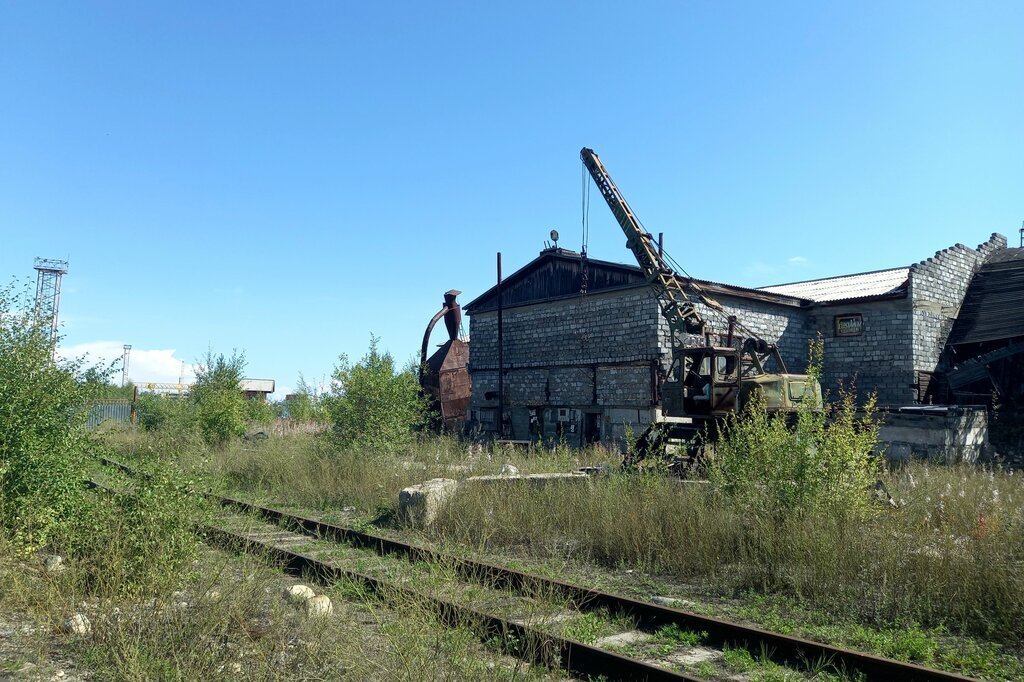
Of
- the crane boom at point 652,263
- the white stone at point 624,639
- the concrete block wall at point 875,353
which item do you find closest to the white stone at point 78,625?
the white stone at point 624,639

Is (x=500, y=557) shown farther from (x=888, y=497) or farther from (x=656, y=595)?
(x=888, y=497)

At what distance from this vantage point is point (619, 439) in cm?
2172

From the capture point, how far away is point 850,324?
2366 cm

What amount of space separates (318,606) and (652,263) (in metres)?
16.2

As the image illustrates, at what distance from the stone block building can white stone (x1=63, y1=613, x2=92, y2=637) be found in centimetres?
1729

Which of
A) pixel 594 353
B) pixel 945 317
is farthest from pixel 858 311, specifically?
pixel 594 353

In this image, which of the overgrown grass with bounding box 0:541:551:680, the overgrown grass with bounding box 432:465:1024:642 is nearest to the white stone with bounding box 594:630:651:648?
the overgrown grass with bounding box 0:541:551:680

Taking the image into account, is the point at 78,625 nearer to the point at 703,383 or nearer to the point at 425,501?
the point at 425,501

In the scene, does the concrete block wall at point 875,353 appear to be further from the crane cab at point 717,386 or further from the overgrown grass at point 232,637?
the overgrown grass at point 232,637

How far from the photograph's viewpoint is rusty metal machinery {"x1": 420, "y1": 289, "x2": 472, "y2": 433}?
28.5m

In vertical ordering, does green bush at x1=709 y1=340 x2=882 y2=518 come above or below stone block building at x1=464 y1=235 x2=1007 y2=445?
below

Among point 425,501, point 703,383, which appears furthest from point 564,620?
point 703,383

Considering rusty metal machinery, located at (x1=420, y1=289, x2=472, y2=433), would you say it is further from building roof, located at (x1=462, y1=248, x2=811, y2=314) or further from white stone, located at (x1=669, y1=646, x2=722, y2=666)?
Result: white stone, located at (x1=669, y1=646, x2=722, y2=666)

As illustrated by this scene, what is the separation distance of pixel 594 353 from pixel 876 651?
17.8 meters
